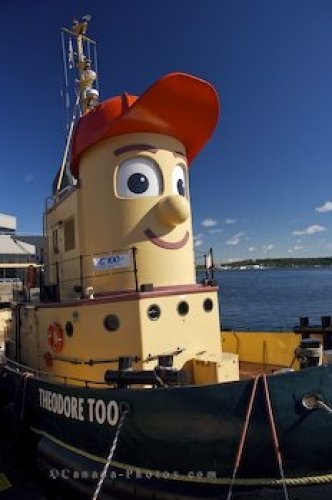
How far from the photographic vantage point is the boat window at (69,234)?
365 inches

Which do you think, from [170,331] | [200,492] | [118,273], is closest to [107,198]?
[118,273]

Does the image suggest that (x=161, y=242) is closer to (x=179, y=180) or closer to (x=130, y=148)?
(x=179, y=180)

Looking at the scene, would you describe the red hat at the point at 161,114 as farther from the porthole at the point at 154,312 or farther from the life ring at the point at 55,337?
the life ring at the point at 55,337

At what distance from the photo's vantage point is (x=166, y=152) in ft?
27.3

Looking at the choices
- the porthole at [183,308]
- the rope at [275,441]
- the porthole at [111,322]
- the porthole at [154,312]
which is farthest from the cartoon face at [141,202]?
the rope at [275,441]

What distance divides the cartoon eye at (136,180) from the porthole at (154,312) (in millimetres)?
1976

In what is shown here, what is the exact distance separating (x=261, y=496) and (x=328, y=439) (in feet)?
3.32

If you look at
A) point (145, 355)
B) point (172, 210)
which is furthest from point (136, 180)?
point (145, 355)

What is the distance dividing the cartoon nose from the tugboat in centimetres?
2

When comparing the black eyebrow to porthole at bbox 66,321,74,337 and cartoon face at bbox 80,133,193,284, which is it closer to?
cartoon face at bbox 80,133,193,284

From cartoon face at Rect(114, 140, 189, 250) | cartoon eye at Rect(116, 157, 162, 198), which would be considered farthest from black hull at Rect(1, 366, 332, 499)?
cartoon eye at Rect(116, 157, 162, 198)

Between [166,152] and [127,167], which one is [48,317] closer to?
[127,167]

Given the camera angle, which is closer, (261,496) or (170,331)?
(261,496)

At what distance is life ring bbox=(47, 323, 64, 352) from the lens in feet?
26.9
